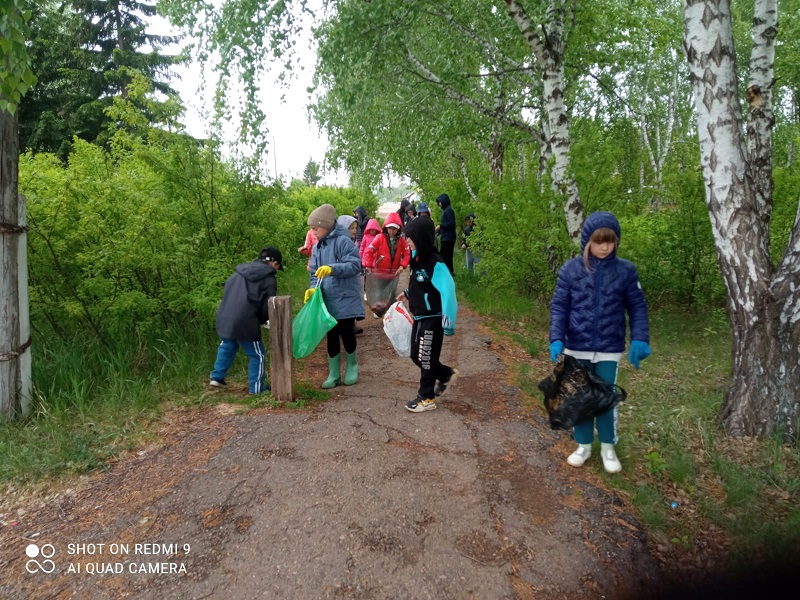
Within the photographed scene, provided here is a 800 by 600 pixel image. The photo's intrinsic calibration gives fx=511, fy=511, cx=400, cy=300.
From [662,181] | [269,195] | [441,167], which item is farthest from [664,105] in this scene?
[269,195]

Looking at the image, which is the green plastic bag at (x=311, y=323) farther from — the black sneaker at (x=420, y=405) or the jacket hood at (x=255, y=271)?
the black sneaker at (x=420, y=405)

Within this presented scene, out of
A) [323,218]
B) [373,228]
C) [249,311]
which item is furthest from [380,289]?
[249,311]

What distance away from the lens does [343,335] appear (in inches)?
194

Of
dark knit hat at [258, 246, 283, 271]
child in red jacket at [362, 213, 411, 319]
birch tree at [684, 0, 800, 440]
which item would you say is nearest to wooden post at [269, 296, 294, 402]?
dark knit hat at [258, 246, 283, 271]

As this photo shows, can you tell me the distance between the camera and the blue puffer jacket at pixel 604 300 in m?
3.20

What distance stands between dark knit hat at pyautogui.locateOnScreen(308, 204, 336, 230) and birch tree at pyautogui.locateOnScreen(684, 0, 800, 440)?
308 cm

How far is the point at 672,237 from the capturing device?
7.18 meters

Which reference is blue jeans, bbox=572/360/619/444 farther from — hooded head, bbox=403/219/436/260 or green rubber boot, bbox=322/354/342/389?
green rubber boot, bbox=322/354/342/389

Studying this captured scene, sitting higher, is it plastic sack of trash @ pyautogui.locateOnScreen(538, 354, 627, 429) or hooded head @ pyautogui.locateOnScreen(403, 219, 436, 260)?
hooded head @ pyautogui.locateOnScreen(403, 219, 436, 260)

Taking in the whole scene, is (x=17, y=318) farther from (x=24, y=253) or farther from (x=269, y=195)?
(x=269, y=195)

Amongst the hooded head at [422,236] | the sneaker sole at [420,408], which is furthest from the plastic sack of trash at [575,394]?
the hooded head at [422,236]

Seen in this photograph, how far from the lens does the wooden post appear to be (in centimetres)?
437

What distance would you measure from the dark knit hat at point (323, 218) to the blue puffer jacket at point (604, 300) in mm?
2351

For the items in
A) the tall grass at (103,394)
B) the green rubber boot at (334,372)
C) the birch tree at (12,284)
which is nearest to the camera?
the tall grass at (103,394)
